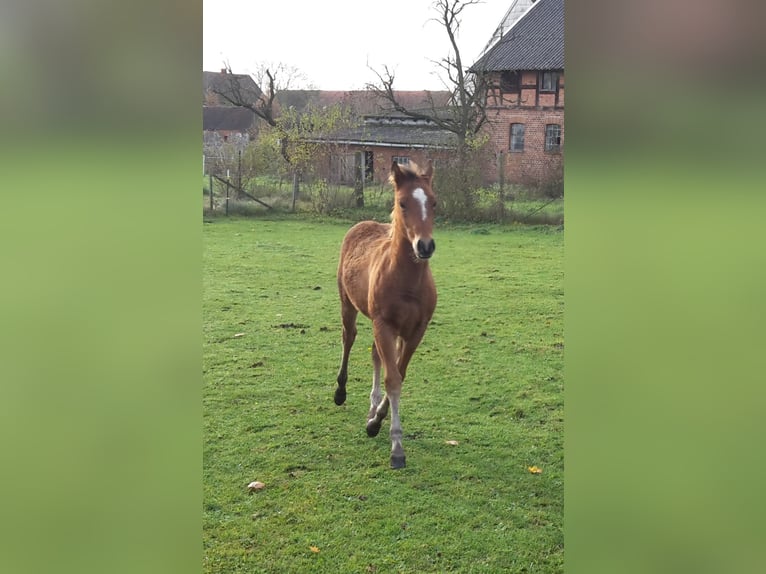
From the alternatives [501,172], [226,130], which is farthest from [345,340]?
[226,130]

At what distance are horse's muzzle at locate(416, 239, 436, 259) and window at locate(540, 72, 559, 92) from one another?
6582 mm

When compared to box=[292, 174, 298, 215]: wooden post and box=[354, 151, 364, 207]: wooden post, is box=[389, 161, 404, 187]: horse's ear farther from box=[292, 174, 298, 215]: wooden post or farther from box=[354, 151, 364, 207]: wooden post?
box=[292, 174, 298, 215]: wooden post

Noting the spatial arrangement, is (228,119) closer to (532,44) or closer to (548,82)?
(532,44)

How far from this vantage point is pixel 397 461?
3242 millimetres

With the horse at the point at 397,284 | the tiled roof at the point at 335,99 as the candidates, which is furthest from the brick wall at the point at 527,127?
the horse at the point at 397,284

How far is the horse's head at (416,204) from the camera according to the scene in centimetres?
279

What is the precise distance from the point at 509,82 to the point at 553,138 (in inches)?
41.2

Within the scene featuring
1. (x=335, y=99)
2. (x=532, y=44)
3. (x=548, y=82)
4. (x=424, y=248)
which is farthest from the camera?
(x=548, y=82)

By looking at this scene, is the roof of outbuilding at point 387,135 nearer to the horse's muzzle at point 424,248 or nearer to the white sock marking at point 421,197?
the white sock marking at point 421,197

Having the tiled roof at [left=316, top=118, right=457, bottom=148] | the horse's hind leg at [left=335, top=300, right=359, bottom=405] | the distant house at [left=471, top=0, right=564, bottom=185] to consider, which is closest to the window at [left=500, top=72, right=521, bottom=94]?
the distant house at [left=471, top=0, right=564, bottom=185]
